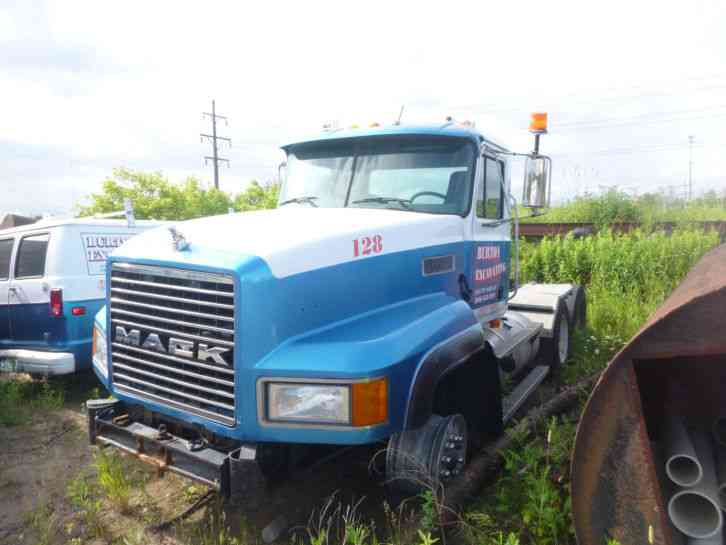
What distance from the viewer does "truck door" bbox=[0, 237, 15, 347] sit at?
622 centimetres

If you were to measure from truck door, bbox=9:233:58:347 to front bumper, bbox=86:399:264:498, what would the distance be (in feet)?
9.83

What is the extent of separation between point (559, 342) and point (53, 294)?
5.87 m

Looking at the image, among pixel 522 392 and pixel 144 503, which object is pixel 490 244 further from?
pixel 144 503

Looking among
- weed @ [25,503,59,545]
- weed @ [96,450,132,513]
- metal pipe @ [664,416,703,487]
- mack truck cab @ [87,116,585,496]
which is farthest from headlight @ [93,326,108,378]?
metal pipe @ [664,416,703,487]

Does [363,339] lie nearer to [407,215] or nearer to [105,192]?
[407,215]

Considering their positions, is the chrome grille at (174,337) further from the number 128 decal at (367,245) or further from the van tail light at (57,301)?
the van tail light at (57,301)

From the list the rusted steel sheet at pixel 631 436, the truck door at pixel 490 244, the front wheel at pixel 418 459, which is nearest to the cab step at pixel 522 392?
the truck door at pixel 490 244

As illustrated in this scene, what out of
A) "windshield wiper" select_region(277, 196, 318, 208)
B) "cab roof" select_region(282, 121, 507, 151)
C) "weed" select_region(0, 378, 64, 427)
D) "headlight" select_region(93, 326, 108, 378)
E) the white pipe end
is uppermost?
"cab roof" select_region(282, 121, 507, 151)

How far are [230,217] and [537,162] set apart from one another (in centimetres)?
265

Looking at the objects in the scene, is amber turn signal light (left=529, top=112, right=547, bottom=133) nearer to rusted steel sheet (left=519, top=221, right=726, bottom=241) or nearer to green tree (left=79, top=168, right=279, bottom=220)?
rusted steel sheet (left=519, top=221, right=726, bottom=241)

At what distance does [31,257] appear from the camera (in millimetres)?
6160

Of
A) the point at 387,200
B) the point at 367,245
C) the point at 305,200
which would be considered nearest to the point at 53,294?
the point at 305,200

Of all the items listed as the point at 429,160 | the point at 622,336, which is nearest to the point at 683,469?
the point at 429,160

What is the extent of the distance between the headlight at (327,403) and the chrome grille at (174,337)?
0.84 ft
